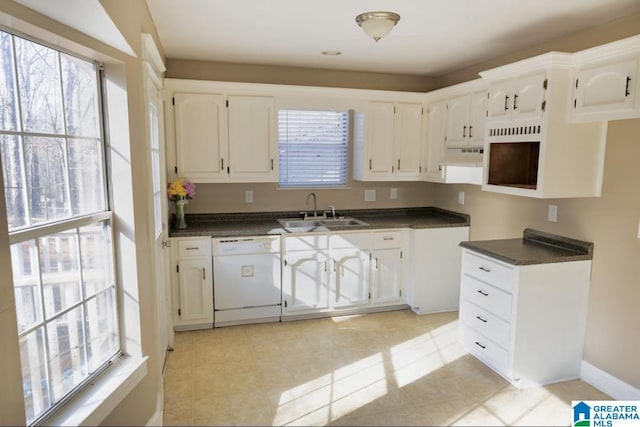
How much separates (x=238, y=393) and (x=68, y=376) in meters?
1.17

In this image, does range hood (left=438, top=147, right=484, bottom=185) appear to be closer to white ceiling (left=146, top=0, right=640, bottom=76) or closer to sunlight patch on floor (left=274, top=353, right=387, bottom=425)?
white ceiling (left=146, top=0, right=640, bottom=76)

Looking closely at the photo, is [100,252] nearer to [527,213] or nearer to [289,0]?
[289,0]

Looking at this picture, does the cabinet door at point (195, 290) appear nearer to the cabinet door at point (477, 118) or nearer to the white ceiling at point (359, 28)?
the white ceiling at point (359, 28)

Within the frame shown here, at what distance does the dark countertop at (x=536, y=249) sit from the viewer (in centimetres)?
279

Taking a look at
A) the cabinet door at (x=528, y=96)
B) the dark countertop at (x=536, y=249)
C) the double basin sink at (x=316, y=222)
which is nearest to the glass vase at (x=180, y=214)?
the double basin sink at (x=316, y=222)

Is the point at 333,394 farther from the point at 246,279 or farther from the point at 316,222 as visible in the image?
the point at 316,222

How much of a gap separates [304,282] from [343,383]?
1.18 m

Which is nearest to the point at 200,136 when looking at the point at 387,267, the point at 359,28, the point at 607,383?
the point at 359,28

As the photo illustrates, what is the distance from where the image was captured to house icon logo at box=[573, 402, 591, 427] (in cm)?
239

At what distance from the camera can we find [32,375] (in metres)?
1.54

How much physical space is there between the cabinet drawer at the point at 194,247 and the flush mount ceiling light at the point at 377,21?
2100 millimetres

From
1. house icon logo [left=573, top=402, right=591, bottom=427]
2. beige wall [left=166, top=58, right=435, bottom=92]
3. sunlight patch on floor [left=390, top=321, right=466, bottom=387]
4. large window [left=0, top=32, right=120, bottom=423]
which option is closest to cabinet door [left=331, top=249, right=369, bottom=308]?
sunlight patch on floor [left=390, top=321, right=466, bottom=387]

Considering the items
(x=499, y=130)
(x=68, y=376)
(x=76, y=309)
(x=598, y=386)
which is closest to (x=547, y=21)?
(x=499, y=130)

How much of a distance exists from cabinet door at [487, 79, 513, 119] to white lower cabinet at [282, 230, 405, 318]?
4.65ft
